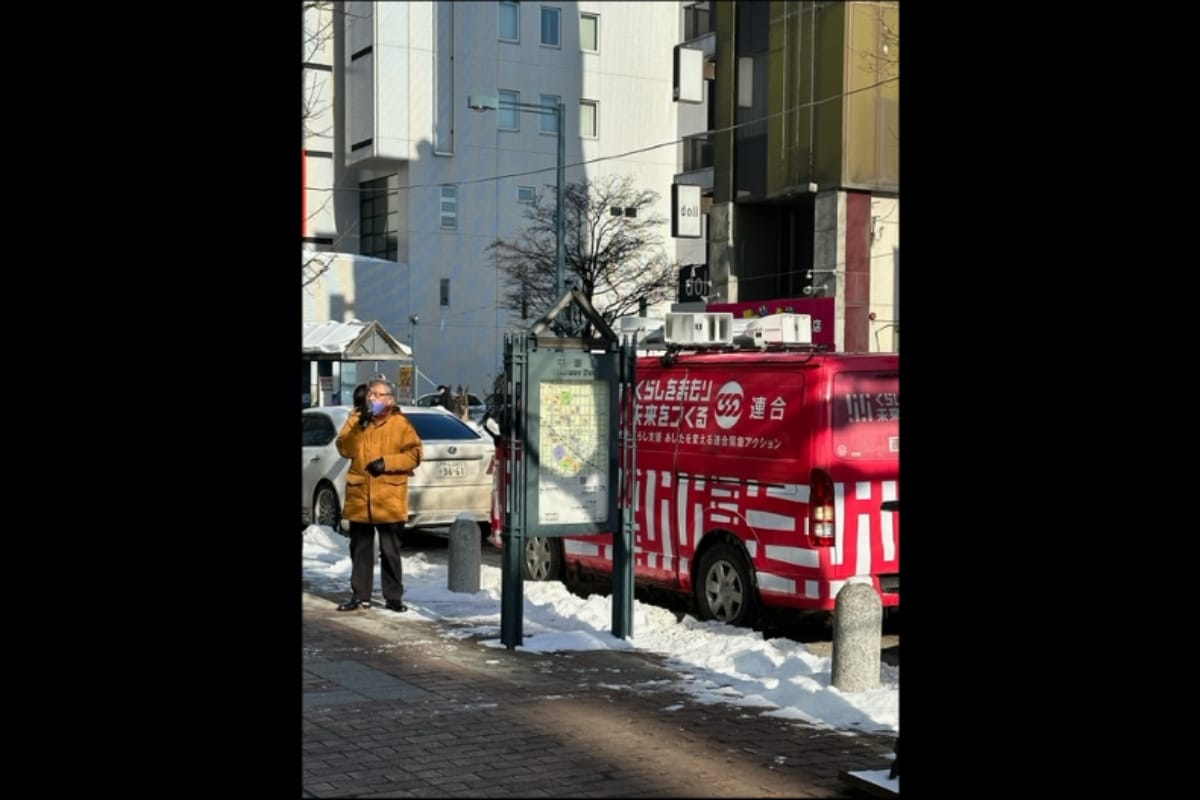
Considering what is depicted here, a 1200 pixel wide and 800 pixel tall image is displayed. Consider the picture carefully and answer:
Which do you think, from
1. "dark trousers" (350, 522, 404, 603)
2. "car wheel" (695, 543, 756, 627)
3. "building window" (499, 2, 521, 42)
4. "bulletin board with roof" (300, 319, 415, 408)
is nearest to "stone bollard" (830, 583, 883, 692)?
"car wheel" (695, 543, 756, 627)

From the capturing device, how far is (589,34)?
64.0m

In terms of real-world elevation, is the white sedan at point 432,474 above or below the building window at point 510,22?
below

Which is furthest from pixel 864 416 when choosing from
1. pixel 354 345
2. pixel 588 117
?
pixel 588 117

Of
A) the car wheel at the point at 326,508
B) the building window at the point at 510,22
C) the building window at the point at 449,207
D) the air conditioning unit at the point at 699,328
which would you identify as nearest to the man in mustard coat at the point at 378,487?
the air conditioning unit at the point at 699,328

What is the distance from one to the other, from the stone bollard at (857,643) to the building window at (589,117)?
56.2m

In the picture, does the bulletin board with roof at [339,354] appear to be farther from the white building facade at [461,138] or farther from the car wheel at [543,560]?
the car wheel at [543,560]

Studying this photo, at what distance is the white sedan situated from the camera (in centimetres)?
1645

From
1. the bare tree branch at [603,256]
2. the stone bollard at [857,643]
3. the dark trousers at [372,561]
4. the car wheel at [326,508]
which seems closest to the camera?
the stone bollard at [857,643]

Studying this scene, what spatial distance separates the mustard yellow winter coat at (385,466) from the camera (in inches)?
448

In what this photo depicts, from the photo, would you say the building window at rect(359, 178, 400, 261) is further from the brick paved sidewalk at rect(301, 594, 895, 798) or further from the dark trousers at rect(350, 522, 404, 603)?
the brick paved sidewalk at rect(301, 594, 895, 798)

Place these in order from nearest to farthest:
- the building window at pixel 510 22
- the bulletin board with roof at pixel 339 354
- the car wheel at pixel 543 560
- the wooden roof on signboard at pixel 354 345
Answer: the car wheel at pixel 543 560
the wooden roof on signboard at pixel 354 345
the bulletin board with roof at pixel 339 354
the building window at pixel 510 22
